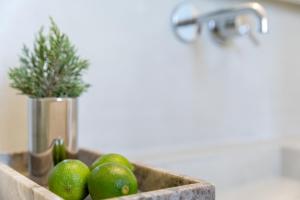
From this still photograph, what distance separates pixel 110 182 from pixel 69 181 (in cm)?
6

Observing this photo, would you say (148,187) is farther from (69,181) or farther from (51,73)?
(51,73)

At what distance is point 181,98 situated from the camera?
1.04m

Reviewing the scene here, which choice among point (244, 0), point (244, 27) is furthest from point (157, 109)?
point (244, 0)

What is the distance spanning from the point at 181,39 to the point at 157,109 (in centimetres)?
19

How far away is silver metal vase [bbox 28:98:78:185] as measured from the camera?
614 mm

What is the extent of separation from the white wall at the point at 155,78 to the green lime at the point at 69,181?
1.04 feet

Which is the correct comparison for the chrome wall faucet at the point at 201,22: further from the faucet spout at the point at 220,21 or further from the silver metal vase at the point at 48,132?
the silver metal vase at the point at 48,132

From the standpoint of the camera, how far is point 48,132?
62cm

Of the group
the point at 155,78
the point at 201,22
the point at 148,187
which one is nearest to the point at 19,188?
the point at 148,187

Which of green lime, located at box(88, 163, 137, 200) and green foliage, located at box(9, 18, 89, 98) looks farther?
green foliage, located at box(9, 18, 89, 98)

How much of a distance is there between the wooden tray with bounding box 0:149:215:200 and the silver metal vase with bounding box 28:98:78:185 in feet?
0.25

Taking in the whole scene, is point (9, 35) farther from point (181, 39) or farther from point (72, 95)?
point (181, 39)

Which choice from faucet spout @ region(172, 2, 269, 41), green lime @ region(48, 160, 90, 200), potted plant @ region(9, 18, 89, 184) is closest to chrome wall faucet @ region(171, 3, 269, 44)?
faucet spout @ region(172, 2, 269, 41)

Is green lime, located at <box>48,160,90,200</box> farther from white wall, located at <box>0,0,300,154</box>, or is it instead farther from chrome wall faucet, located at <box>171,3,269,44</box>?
chrome wall faucet, located at <box>171,3,269,44</box>
